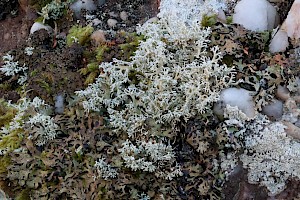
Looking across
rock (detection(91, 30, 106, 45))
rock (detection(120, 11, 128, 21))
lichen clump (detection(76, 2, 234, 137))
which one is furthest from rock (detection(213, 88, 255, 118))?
rock (detection(120, 11, 128, 21))

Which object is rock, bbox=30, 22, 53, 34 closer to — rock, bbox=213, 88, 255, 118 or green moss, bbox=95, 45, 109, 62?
green moss, bbox=95, 45, 109, 62

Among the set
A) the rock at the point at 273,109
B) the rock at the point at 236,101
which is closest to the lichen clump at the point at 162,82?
the rock at the point at 236,101

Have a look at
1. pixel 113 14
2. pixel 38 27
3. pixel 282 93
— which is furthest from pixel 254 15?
pixel 38 27

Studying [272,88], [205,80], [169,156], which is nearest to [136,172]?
[169,156]

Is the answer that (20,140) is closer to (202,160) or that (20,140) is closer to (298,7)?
(202,160)

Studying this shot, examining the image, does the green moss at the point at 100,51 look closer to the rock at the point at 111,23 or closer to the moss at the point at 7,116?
the rock at the point at 111,23

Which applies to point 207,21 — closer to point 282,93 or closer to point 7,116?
point 282,93
